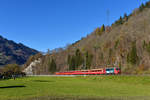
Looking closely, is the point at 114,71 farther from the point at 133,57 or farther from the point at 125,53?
the point at 125,53

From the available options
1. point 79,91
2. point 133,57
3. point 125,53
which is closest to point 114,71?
point 133,57

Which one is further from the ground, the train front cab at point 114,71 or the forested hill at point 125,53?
the forested hill at point 125,53

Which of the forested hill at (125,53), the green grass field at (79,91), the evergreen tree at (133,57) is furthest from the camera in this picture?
the forested hill at (125,53)

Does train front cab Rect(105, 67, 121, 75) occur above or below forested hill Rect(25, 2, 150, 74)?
below

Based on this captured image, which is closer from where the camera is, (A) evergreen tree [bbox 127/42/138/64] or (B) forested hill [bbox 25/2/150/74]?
(A) evergreen tree [bbox 127/42/138/64]

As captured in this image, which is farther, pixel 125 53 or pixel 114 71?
pixel 125 53

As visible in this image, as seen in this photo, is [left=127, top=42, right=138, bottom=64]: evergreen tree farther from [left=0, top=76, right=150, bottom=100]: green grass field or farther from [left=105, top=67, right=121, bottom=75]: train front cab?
[left=0, top=76, right=150, bottom=100]: green grass field

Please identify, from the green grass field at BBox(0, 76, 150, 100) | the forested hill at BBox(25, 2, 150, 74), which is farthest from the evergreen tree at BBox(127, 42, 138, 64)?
the green grass field at BBox(0, 76, 150, 100)

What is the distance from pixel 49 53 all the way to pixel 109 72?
135 meters

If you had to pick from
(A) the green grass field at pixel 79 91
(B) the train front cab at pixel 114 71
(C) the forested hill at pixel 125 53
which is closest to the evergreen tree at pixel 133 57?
(C) the forested hill at pixel 125 53

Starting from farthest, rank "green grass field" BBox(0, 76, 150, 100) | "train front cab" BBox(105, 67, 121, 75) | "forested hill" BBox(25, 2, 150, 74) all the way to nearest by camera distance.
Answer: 1. "forested hill" BBox(25, 2, 150, 74)
2. "train front cab" BBox(105, 67, 121, 75)
3. "green grass field" BBox(0, 76, 150, 100)

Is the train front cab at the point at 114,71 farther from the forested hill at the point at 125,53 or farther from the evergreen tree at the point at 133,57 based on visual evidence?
the evergreen tree at the point at 133,57

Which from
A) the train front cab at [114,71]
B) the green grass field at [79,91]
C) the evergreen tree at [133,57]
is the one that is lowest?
the green grass field at [79,91]

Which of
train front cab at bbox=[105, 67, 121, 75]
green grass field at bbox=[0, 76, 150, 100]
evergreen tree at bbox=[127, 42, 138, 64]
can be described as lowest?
green grass field at bbox=[0, 76, 150, 100]
